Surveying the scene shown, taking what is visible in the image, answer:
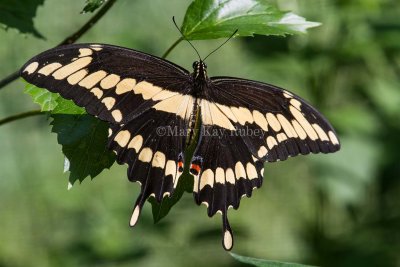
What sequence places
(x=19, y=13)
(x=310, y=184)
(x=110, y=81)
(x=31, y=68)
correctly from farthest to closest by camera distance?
(x=310, y=184) → (x=19, y=13) → (x=110, y=81) → (x=31, y=68)

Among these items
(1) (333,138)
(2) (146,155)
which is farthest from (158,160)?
(1) (333,138)

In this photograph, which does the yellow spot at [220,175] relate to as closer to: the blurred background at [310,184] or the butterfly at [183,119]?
the butterfly at [183,119]

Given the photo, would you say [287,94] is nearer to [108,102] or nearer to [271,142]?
[271,142]

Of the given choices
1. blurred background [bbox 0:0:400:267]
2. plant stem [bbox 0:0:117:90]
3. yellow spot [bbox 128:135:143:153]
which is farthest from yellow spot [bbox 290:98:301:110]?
blurred background [bbox 0:0:400:267]

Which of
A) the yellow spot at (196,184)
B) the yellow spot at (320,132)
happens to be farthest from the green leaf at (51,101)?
the yellow spot at (320,132)

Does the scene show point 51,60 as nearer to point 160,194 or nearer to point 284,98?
point 160,194

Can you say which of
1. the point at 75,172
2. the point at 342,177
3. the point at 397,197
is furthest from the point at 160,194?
the point at 397,197
